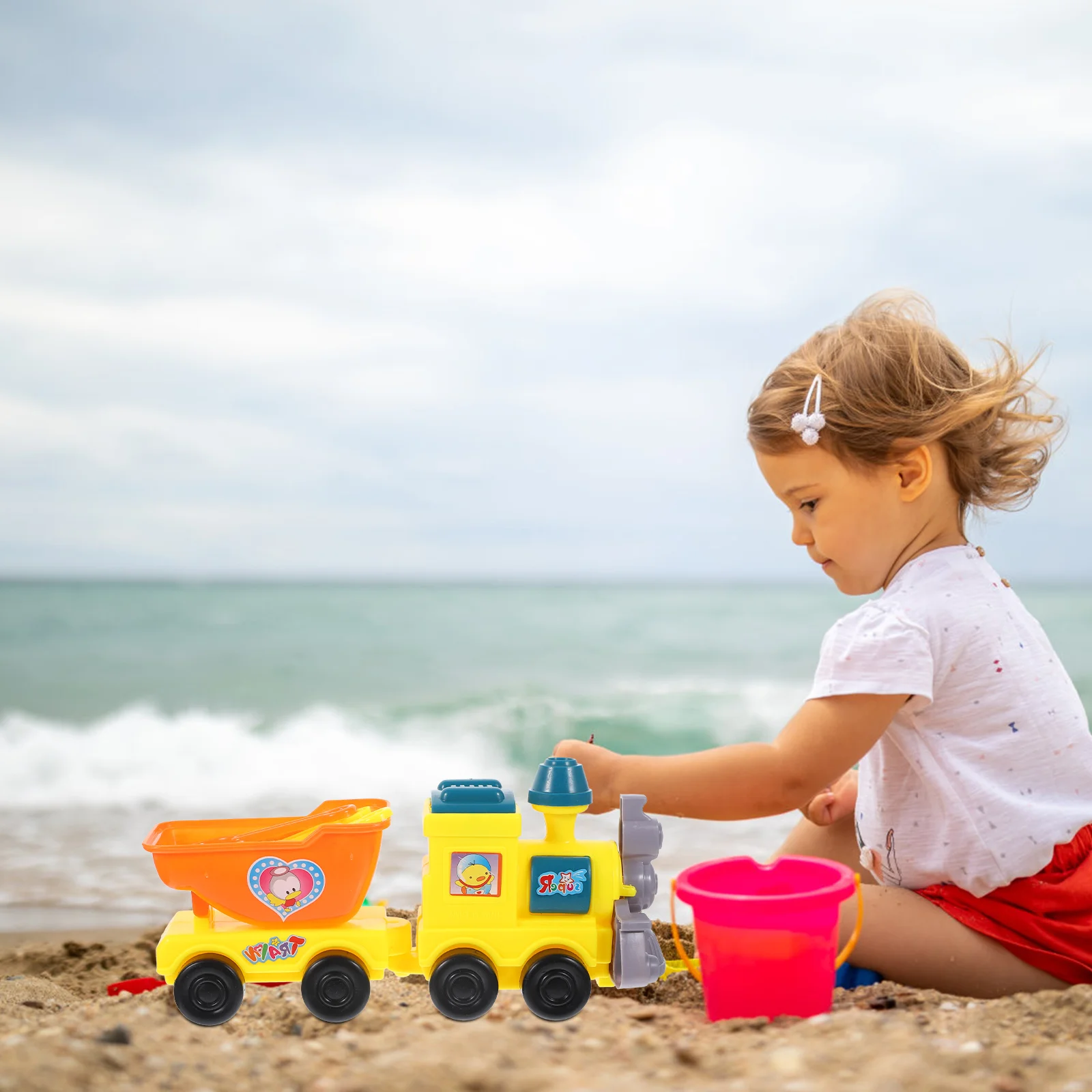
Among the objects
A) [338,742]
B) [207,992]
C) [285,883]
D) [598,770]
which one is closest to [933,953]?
[598,770]

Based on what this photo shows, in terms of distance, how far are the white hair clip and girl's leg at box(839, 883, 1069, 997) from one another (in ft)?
3.37

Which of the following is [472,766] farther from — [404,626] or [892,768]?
[404,626]

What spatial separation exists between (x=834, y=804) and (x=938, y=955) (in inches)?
25.9

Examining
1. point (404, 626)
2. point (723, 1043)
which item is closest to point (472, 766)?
point (723, 1043)

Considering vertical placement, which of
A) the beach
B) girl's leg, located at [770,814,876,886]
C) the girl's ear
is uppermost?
the girl's ear

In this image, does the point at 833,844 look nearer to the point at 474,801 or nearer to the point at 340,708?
the point at 474,801

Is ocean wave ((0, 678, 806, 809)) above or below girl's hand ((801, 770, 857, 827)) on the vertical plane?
below

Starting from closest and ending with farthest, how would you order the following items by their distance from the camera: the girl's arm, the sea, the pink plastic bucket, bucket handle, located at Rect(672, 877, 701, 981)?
the pink plastic bucket, bucket handle, located at Rect(672, 877, 701, 981), the girl's arm, the sea

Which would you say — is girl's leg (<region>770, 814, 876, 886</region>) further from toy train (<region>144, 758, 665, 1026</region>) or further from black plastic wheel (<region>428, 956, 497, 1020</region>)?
black plastic wheel (<region>428, 956, 497, 1020</region>)

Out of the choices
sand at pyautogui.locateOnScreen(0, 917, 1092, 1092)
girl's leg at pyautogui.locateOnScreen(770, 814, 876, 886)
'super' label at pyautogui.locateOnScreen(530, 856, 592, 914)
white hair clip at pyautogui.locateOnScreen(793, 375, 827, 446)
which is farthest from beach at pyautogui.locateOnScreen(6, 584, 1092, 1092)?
white hair clip at pyautogui.locateOnScreen(793, 375, 827, 446)

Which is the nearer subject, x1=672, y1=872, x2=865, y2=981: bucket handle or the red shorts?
x1=672, y1=872, x2=865, y2=981: bucket handle

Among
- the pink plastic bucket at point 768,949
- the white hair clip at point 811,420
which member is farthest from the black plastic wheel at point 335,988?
the white hair clip at point 811,420

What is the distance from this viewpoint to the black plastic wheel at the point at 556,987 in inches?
83.8

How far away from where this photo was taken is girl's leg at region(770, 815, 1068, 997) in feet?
7.57
